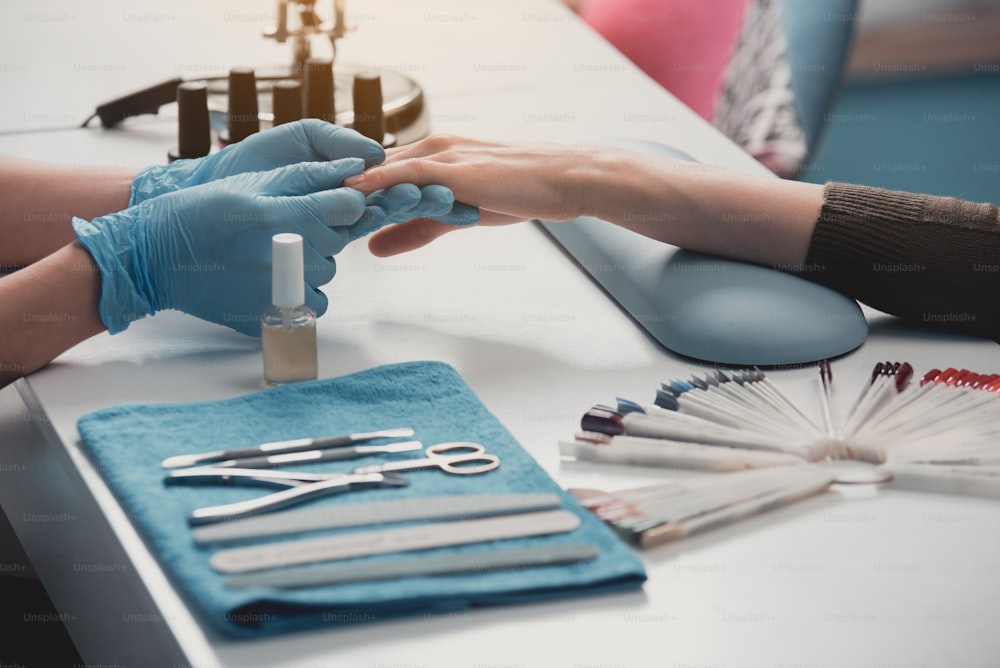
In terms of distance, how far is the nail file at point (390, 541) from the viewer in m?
0.73

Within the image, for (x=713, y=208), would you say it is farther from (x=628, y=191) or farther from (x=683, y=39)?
(x=683, y=39)

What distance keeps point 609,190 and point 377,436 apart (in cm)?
44

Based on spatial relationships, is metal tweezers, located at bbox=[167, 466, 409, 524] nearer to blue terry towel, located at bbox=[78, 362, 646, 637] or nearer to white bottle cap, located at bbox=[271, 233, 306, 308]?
blue terry towel, located at bbox=[78, 362, 646, 637]

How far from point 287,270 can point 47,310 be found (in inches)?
10.0

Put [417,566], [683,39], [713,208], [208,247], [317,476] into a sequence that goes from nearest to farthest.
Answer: [417,566] → [317,476] → [208,247] → [713,208] → [683,39]

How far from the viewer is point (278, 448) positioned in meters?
0.88

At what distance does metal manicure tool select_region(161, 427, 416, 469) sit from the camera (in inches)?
34.2

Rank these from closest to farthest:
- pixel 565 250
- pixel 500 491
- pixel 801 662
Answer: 1. pixel 801 662
2. pixel 500 491
3. pixel 565 250

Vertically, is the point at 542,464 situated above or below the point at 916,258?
below

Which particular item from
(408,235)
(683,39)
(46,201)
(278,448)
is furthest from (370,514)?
(683,39)

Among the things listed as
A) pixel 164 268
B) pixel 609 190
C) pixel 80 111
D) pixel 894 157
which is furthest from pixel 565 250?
pixel 894 157

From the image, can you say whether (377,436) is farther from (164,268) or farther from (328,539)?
(164,268)

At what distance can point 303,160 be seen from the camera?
4.07 feet

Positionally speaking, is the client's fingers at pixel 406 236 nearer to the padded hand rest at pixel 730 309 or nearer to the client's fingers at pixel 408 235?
the client's fingers at pixel 408 235
